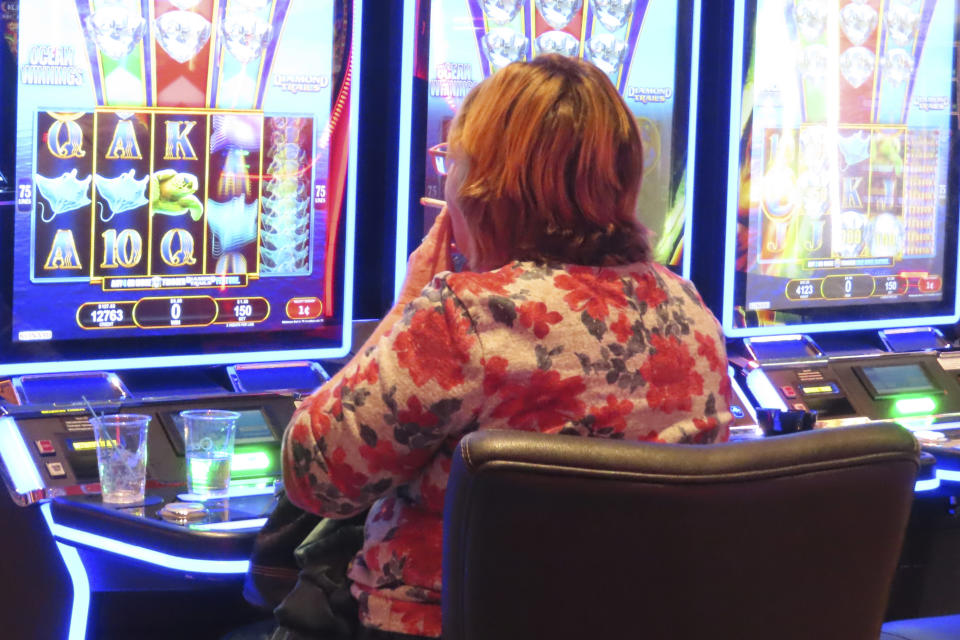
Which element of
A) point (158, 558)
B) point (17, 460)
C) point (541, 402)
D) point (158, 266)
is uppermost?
point (158, 266)

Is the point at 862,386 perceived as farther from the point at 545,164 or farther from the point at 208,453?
the point at 545,164

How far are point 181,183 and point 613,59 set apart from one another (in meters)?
1.08

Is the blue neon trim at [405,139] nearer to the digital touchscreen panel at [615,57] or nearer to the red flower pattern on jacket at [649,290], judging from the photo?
the digital touchscreen panel at [615,57]

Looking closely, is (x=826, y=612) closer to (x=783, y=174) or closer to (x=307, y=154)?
(x=307, y=154)

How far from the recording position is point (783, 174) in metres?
3.22

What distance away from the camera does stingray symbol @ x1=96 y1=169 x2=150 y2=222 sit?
2.32 m

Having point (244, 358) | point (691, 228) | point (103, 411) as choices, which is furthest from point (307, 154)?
point (691, 228)

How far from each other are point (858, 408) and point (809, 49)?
915mm

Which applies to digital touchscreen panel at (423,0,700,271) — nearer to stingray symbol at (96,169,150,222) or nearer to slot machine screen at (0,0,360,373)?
slot machine screen at (0,0,360,373)

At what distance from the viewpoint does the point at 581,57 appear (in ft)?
8.75

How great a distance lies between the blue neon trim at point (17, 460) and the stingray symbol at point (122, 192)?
423mm

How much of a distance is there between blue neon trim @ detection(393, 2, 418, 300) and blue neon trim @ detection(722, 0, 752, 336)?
887 millimetres

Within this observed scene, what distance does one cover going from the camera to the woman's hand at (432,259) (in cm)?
176

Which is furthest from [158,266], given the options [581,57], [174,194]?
[581,57]
